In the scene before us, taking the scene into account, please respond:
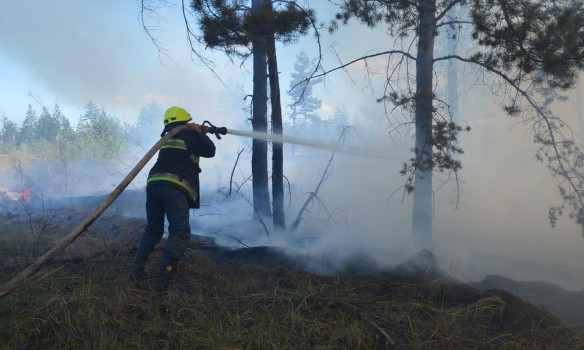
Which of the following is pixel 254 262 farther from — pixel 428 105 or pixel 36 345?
pixel 428 105

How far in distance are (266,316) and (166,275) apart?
1.30 m

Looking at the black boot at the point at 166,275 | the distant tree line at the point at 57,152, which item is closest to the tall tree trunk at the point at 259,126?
the black boot at the point at 166,275

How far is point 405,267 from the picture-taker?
5277mm

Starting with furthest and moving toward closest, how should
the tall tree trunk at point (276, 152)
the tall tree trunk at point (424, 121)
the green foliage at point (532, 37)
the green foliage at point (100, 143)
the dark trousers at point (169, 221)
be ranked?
the green foliage at point (100, 143), the tall tree trunk at point (276, 152), the tall tree trunk at point (424, 121), the green foliage at point (532, 37), the dark trousers at point (169, 221)

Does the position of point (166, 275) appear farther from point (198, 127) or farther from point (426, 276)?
point (426, 276)

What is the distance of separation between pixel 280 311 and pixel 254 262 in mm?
2272

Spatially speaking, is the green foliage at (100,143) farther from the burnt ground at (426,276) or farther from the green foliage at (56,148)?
the burnt ground at (426,276)

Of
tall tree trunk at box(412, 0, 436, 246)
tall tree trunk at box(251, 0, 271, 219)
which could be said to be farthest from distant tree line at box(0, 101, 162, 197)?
tall tree trunk at box(412, 0, 436, 246)

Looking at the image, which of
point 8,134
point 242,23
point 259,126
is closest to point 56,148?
point 8,134

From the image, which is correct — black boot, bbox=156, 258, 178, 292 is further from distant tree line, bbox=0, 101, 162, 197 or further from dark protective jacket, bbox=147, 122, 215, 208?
distant tree line, bbox=0, 101, 162, 197

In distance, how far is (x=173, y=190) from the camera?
4.57 m

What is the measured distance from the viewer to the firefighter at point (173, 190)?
4457mm

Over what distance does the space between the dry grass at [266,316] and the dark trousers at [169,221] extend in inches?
13.3

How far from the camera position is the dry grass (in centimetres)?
305
